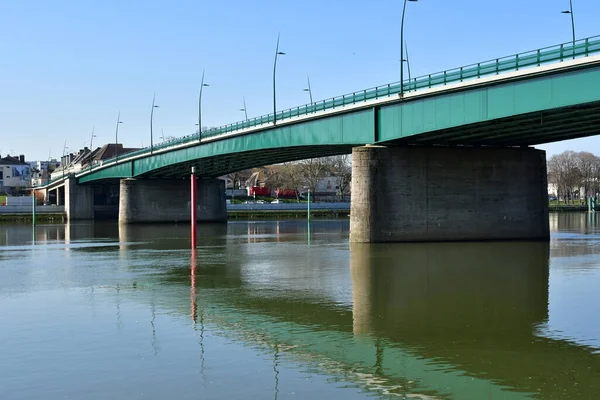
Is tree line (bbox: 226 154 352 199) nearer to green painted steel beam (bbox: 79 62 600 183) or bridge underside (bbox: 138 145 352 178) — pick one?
bridge underside (bbox: 138 145 352 178)

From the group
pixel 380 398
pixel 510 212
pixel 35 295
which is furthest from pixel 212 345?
pixel 510 212

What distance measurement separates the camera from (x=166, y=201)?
99.9 metres

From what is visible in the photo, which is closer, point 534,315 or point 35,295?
point 534,315

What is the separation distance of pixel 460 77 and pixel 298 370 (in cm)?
3196

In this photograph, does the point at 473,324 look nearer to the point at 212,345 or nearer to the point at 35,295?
the point at 212,345

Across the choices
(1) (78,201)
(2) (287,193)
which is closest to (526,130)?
(1) (78,201)

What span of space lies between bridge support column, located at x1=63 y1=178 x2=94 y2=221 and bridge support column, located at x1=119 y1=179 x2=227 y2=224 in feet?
62.1

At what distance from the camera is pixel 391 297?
24719mm

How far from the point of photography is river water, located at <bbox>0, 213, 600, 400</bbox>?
45.7ft

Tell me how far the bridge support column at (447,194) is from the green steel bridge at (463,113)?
121cm

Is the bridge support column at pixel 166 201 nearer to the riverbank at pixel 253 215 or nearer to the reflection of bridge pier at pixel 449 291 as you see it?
the riverbank at pixel 253 215

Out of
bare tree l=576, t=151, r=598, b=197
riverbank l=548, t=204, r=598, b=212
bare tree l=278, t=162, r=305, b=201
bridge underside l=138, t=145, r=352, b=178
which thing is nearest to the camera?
bridge underside l=138, t=145, r=352, b=178

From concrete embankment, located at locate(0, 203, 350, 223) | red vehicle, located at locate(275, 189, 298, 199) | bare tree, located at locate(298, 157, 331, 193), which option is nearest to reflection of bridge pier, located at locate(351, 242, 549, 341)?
concrete embankment, located at locate(0, 203, 350, 223)

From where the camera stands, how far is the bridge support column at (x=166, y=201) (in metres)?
98.0
